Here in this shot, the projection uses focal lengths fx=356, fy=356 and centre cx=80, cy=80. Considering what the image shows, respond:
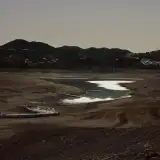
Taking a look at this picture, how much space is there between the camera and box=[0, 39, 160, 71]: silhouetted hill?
11325cm

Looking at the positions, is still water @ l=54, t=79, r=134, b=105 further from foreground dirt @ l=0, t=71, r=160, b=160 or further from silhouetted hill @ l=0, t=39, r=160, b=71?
silhouetted hill @ l=0, t=39, r=160, b=71

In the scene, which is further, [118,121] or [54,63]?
[54,63]

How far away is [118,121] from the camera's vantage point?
1808cm

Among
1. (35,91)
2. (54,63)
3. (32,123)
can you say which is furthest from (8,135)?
(54,63)

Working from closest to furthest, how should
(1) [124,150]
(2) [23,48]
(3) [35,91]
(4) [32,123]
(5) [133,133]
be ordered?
(1) [124,150] < (5) [133,133] < (4) [32,123] < (3) [35,91] < (2) [23,48]

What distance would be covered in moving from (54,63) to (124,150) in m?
106

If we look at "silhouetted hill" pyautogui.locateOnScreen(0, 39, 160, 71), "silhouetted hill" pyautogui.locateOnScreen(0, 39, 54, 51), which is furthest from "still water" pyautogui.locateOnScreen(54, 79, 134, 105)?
"silhouetted hill" pyautogui.locateOnScreen(0, 39, 54, 51)

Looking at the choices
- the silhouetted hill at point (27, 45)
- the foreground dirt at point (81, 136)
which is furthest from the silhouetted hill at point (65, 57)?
the foreground dirt at point (81, 136)

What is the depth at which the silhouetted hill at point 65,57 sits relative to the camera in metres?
113

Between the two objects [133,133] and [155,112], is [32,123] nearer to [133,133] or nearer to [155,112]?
[133,133]

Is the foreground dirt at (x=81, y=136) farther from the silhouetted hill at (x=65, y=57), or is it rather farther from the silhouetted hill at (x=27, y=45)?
the silhouetted hill at (x=27, y=45)

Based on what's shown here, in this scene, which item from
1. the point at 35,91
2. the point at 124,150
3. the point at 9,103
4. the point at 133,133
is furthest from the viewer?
the point at 35,91

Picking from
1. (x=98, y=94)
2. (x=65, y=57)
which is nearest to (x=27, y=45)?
(x=65, y=57)

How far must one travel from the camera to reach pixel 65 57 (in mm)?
132250
